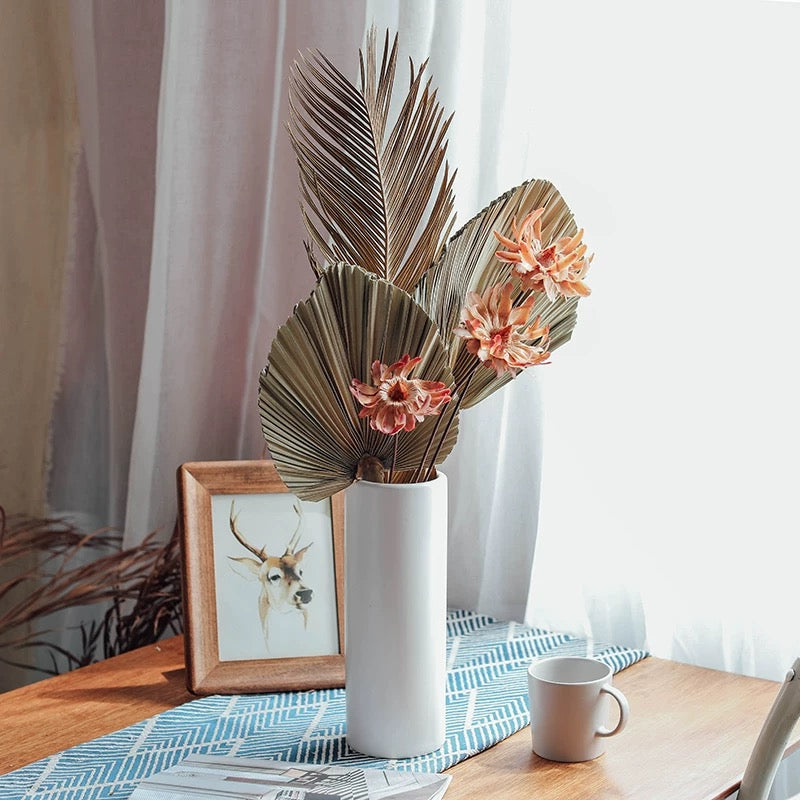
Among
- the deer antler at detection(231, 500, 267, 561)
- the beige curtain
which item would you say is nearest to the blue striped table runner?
the deer antler at detection(231, 500, 267, 561)

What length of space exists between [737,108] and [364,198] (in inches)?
16.5

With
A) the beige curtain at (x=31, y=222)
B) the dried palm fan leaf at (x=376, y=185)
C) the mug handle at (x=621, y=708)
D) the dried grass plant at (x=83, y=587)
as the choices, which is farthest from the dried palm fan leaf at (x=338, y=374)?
the beige curtain at (x=31, y=222)

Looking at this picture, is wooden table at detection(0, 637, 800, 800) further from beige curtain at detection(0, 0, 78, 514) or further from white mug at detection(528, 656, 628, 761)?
beige curtain at detection(0, 0, 78, 514)

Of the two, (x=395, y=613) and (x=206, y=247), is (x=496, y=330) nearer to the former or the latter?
(x=395, y=613)

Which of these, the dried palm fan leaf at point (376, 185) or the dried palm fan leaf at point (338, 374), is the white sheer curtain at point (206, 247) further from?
the dried palm fan leaf at point (338, 374)

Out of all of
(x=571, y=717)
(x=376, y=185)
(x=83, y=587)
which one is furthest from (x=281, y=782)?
(x=83, y=587)

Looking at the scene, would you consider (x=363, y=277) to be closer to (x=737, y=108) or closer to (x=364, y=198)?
(x=364, y=198)

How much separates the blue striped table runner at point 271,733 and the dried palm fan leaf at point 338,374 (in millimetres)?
220

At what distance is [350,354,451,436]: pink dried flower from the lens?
0.83 metres

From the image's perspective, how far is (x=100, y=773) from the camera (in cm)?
89

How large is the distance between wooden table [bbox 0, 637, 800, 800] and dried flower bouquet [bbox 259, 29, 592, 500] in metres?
0.26

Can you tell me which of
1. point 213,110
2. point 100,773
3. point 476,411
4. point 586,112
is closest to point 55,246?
point 213,110

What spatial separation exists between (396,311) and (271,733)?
397mm

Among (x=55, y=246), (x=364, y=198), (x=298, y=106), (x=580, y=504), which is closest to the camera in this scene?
(x=364, y=198)
